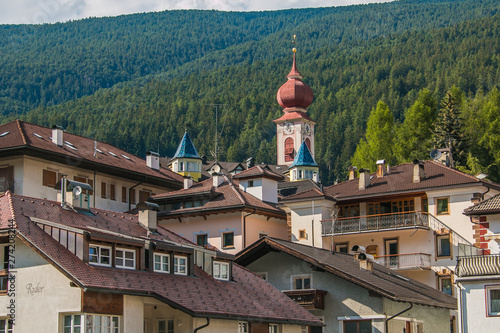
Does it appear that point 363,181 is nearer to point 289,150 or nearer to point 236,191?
point 236,191

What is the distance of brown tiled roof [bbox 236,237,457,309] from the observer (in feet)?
137

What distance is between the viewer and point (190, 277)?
3681 centimetres

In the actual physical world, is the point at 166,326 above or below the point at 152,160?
below

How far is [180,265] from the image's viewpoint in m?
36.9

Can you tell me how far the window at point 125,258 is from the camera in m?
33.4

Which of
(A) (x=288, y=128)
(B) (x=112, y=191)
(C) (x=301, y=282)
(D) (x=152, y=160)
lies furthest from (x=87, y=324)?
(A) (x=288, y=128)

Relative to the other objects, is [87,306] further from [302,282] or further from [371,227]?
[371,227]

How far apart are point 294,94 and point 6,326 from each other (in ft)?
396

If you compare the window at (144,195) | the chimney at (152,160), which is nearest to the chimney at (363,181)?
the window at (144,195)

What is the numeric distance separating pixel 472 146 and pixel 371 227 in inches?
1241

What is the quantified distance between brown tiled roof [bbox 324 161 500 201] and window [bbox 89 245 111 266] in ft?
98.6

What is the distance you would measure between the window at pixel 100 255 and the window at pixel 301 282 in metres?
14.3

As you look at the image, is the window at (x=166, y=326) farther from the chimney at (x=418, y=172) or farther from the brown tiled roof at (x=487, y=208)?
the chimney at (x=418, y=172)

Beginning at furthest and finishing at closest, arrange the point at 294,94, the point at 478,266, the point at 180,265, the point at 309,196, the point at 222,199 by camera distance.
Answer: the point at 294,94 → the point at 309,196 → the point at 222,199 → the point at 478,266 → the point at 180,265
